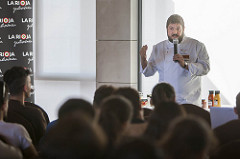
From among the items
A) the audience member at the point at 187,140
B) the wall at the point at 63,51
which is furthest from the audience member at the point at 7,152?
the wall at the point at 63,51

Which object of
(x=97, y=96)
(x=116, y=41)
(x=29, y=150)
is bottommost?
(x=29, y=150)

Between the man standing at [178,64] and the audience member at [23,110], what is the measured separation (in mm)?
1523

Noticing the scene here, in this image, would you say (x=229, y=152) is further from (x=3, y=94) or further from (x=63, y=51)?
(x=63, y=51)

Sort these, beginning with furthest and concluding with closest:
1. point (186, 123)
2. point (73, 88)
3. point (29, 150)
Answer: point (73, 88), point (29, 150), point (186, 123)

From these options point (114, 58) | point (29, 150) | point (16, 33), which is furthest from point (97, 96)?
point (16, 33)

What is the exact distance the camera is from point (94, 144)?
163cm

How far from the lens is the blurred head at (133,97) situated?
3.04 m

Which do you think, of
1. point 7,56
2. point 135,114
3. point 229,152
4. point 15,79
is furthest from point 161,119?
point 7,56

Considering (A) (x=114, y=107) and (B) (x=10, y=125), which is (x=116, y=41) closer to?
(B) (x=10, y=125)

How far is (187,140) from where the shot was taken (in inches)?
67.7

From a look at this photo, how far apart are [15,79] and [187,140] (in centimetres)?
267

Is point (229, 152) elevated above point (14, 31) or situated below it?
below

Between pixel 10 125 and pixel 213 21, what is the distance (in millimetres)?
3923

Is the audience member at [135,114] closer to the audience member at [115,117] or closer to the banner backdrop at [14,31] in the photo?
the audience member at [115,117]
